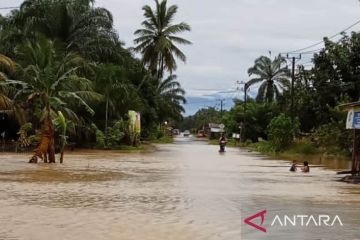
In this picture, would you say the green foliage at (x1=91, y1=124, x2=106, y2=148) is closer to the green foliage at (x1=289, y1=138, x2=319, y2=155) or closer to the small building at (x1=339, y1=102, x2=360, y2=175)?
the green foliage at (x1=289, y1=138, x2=319, y2=155)

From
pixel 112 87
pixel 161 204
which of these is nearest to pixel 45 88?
pixel 161 204

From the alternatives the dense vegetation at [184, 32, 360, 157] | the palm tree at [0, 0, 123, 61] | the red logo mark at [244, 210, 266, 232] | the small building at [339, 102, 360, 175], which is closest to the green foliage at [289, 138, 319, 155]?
the dense vegetation at [184, 32, 360, 157]

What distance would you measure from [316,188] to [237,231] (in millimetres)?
8249

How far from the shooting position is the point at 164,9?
5488cm

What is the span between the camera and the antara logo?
9648mm

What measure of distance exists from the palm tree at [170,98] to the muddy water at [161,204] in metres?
47.9

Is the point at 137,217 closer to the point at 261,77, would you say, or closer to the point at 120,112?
the point at 120,112

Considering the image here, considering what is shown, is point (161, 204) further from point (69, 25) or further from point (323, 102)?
point (323, 102)

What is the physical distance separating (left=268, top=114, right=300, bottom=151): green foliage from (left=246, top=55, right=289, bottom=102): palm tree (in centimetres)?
2634

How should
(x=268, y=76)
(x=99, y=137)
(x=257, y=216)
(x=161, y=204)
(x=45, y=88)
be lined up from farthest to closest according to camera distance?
(x=268, y=76) → (x=99, y=137) → (x=45, y=88) → (x=161, y=204) → (x=257, y=216)

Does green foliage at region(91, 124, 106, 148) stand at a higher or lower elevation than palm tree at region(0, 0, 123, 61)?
lower

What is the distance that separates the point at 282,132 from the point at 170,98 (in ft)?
120

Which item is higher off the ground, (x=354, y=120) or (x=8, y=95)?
(x=8, y=95)

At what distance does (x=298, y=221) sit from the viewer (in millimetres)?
10000
